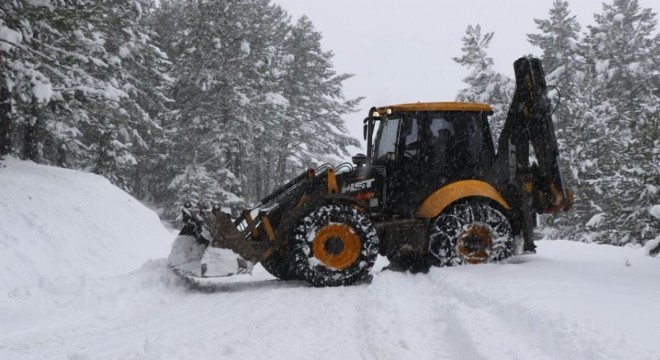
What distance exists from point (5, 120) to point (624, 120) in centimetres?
2329

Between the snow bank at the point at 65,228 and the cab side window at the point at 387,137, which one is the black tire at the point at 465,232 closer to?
the cab side window at the point at 387,137

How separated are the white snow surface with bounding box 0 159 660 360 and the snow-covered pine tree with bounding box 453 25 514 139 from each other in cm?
1732

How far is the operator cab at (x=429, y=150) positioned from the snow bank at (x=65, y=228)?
4965 mm

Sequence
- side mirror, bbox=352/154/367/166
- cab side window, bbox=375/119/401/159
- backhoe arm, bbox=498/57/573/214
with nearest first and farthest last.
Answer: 1. backhoe arm, bbox=498/57/573/214
2. cab side window, bbox=375/119/401/159
3. side mirror, bbox=352/154/367/166

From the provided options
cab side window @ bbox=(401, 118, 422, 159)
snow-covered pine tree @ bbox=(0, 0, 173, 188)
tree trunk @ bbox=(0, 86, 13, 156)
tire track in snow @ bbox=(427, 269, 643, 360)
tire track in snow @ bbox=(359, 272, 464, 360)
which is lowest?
tire track in snow @ bbox=(359, 272, 464, 360)

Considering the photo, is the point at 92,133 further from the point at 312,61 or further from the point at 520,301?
the point at 520,301

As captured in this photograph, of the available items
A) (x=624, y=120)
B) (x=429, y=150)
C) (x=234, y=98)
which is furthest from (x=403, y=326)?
(x=624, y=120)

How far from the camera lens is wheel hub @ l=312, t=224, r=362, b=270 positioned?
6.85 m

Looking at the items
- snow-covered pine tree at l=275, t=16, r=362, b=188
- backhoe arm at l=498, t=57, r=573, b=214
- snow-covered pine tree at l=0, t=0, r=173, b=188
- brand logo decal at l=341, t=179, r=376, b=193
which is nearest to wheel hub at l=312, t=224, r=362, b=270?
brand logo decal at l=341, t=179, r=376, b=193

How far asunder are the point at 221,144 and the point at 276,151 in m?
6.87

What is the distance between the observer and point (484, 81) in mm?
26062

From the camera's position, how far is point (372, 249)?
6828 millimetres

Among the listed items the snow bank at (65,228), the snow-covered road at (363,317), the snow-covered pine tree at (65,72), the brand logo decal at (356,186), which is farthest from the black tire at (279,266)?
the snow-covered pine tree at (65,72)

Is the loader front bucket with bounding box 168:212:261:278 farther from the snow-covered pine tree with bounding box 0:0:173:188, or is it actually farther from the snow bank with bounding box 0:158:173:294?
the snow-covered pine tree with bounding box 0:0:173:188
